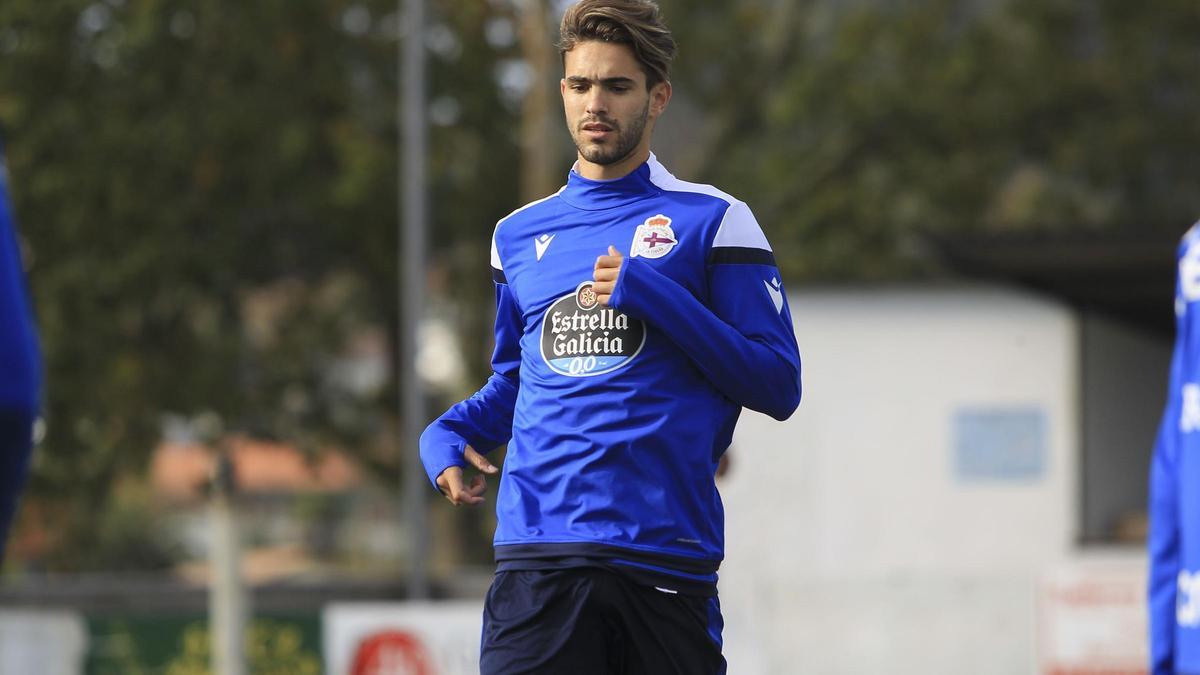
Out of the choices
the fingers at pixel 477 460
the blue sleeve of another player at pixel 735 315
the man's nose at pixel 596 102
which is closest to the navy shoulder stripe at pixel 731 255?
the blue sleeve of another player at pixel 735 315

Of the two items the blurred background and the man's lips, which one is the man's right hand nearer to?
the man's lips

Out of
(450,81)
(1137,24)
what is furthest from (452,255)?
(1137,24)

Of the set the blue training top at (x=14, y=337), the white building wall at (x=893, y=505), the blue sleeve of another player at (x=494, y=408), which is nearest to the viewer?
the blue training top at (x=14, y=337)

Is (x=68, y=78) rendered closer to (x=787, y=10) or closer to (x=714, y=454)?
(x=787, y=10)

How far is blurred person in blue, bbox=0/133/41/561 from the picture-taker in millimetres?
2389

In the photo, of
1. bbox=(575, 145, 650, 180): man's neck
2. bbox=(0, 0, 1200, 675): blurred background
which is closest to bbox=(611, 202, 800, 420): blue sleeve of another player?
bbox=(575, 145, 650, 180): man's neck

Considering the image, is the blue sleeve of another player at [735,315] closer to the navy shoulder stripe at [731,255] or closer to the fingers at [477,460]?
the navy shoulder stripe at [731,255]

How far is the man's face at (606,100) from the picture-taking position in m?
3.70

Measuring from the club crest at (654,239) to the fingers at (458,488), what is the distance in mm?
482

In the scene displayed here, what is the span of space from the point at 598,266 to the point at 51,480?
79.0ft

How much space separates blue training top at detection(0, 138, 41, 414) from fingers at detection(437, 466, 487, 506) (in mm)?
1368

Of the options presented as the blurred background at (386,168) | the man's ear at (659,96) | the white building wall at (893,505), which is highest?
the blurred background at (386,168)

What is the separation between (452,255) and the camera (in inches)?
1118

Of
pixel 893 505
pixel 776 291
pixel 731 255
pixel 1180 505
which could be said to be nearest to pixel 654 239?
pixel 731 255
